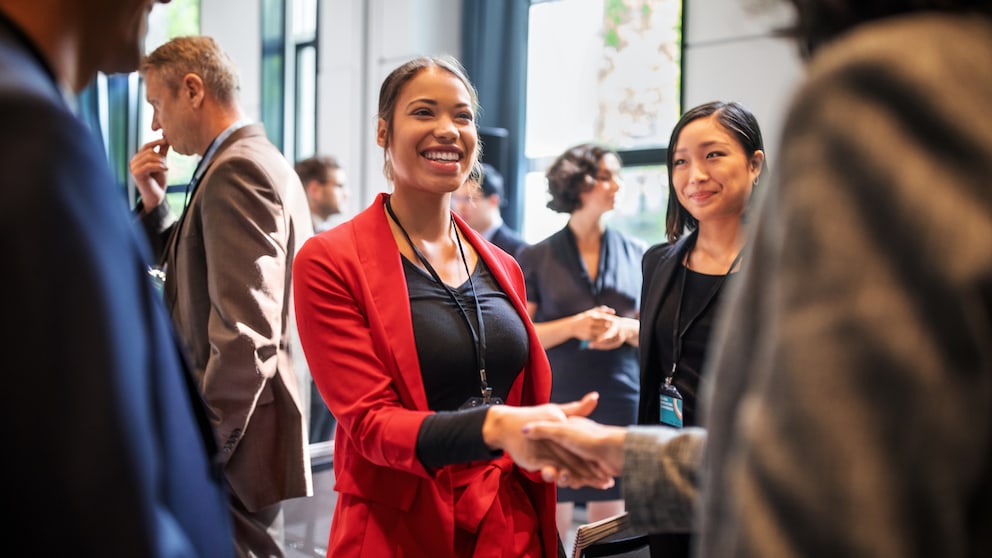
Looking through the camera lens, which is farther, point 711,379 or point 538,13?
point 538,13

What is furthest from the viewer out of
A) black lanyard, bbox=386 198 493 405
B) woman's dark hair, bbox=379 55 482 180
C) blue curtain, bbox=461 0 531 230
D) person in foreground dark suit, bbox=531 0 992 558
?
blue curtain, bbox=461 0 531 230

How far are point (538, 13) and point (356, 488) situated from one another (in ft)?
17.9

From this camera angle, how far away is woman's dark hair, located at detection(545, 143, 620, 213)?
13.5 ft

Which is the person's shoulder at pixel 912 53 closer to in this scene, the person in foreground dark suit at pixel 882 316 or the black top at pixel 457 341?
the person in foreground dark suit at pixel 882 316

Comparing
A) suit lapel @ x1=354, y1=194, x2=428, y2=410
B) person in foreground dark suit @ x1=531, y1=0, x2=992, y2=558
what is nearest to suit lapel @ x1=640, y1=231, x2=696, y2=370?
suit lapel @ x1=354, y1=194, x2=428, y2=410

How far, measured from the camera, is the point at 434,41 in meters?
6.64

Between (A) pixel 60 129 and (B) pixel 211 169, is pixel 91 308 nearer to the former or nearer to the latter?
(A) pixel 60 129

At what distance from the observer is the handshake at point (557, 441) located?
133 centimetres

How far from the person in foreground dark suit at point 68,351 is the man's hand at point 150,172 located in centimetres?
238

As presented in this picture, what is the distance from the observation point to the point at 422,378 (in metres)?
1.75

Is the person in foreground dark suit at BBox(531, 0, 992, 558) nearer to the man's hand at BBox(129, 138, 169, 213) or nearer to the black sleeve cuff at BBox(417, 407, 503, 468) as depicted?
the black sleeve cuff at BBox(417, 407, 503, 468)

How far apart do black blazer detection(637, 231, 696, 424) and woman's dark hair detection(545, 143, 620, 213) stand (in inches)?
65.0

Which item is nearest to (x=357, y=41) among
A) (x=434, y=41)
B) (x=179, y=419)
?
(x=434, y=41)

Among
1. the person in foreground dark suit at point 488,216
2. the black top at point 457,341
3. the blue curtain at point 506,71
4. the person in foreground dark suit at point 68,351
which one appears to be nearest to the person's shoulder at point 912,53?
the person in foreground dark suit at point 68,351
